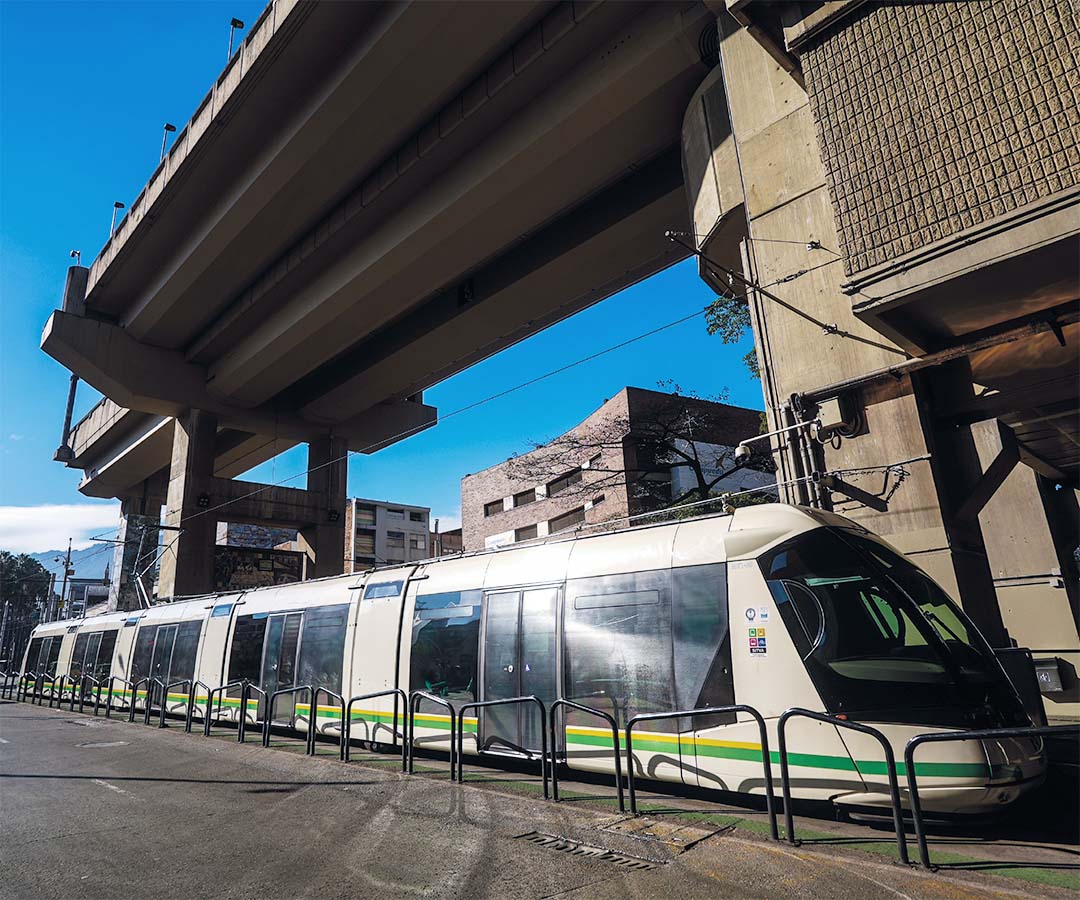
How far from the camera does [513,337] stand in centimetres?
2659

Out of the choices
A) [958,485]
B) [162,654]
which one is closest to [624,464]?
[162,654]

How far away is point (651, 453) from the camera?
1177 inches

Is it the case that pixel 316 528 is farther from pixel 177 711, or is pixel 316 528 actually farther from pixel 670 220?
pixel 670 220

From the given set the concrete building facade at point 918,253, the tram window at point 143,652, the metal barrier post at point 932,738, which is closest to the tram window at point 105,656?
the tram window at point 143,652

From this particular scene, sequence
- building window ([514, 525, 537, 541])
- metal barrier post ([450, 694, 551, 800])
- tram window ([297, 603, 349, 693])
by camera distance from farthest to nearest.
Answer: building window ([514, 525, 537, 541]) → tram window ([297, 603, 349, 693]) → metal barrier post ([450, 694, 551, 800])

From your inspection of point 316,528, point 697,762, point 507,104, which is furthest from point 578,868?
point 316,528

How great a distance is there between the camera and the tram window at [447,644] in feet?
30.1

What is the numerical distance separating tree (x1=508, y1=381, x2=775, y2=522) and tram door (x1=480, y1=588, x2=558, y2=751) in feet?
56.4

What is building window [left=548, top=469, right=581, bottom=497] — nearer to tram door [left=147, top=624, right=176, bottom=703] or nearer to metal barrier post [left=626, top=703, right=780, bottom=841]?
tram door [left=147, top=624, right=176, bottom=703]

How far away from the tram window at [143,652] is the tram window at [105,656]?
1.94 m

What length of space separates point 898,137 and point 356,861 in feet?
33.1

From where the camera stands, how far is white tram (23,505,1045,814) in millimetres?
5598

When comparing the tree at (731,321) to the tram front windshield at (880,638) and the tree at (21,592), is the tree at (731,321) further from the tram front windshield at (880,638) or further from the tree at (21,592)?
the tree at (21,592)

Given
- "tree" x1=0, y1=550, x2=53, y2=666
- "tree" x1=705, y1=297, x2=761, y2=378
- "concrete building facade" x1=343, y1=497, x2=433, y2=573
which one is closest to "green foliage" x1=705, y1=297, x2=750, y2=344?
"tree" x1=705, y1=297, x2=761, y2=378
